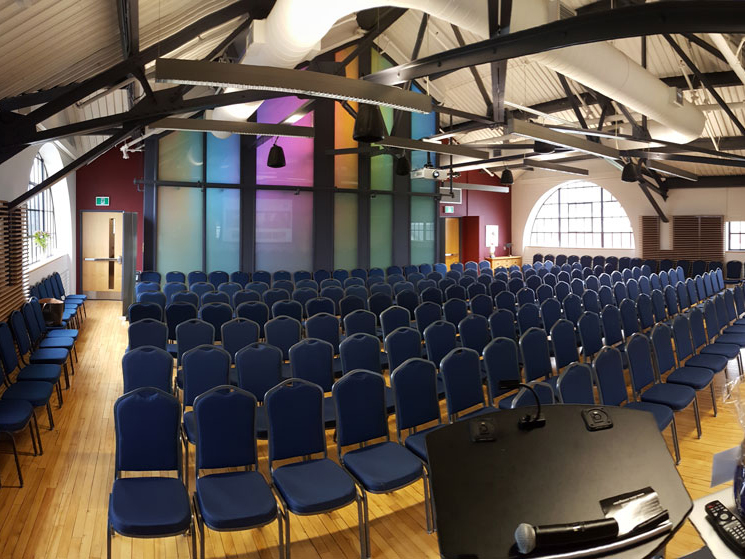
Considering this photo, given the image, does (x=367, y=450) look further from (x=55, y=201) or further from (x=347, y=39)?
(x=55, y=201)

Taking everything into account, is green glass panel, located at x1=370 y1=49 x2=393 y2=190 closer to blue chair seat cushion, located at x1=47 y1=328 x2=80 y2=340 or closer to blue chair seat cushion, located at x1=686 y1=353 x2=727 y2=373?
blue chair seat cushion, located at x1=47 y1=328 x2=80 y2=340

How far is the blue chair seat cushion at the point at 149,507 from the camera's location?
3.20 metres

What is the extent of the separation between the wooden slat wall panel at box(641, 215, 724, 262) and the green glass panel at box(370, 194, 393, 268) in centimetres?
1064

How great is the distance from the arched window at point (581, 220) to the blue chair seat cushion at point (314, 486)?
68.2 ft

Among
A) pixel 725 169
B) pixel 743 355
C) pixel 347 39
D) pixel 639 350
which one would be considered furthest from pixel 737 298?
pixel 347 39

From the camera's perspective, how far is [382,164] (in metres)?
16.4

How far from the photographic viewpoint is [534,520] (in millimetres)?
1815

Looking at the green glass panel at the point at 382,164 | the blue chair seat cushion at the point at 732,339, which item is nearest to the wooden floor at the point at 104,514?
the blue chair seat cushion at the point at 732,339

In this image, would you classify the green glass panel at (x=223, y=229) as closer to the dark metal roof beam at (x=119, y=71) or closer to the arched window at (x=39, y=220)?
the arched window at (x=39, y=220)

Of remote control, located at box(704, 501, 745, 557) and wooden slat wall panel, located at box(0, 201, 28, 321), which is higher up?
wooden slat wall panel, located at box(0, 201, 28, 321)

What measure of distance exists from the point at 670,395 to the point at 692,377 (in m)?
0.86

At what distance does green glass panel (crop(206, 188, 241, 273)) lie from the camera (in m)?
14.4

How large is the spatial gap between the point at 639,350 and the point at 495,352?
1.67 m

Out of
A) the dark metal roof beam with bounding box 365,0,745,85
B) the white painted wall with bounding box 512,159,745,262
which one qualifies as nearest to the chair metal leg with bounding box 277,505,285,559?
the dark metal roof beam with bounding box 365,0,745,85
